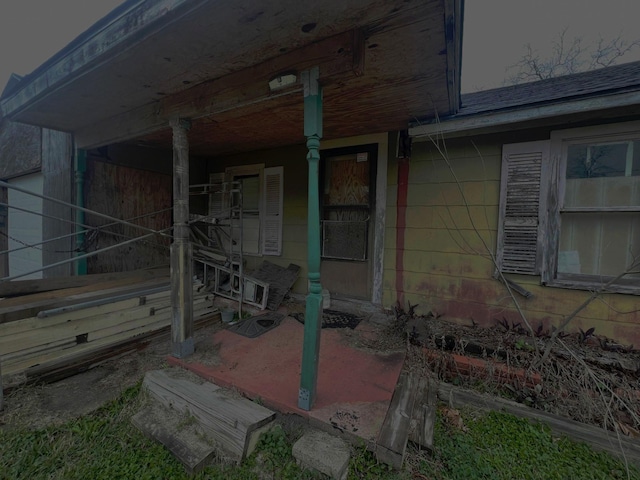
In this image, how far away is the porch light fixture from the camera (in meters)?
1.86

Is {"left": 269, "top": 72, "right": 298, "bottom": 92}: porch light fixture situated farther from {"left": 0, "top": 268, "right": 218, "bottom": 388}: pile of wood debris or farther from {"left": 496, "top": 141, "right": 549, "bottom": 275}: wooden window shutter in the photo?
{"left": 0, "top": 268, "right": 218, "bottom": 388}: pile of wood debris

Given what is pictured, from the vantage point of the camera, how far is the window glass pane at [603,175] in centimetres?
236

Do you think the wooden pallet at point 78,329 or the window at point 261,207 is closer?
the wooden pallet at point 78,329

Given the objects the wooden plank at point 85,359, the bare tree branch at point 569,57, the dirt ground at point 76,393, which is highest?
the bare tree branch at point 569,57

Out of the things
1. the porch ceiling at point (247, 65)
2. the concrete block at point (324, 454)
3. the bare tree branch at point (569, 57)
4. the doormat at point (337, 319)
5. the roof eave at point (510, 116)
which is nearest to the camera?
Answer: the concrete block at point (324, 454)

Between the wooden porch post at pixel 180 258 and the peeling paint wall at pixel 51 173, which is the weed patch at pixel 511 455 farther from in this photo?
the peeling paint wall at pixel 51 173

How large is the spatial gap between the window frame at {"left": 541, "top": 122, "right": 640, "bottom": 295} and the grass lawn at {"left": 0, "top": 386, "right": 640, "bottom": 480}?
4.49 feet

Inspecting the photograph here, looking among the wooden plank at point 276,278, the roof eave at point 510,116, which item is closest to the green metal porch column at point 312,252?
the roof eave at point 510,116

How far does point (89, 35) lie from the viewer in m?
2.03

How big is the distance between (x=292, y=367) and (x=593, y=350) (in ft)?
8.18

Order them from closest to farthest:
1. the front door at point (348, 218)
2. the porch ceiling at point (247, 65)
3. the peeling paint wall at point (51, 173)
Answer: the porch ceiling at point (247, 65)
the front door at point (348, 218)
the peeling paint wall at point (51, 173)

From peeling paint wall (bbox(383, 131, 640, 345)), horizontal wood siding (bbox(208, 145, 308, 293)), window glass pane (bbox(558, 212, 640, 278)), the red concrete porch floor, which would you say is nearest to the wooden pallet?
the red concrete porch floor

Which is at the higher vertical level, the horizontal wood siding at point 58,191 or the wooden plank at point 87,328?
the horizontal wood siding at point 58,191

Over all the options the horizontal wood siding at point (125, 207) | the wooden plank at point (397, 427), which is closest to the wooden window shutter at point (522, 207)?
the wooden plank at point (397, 427)
